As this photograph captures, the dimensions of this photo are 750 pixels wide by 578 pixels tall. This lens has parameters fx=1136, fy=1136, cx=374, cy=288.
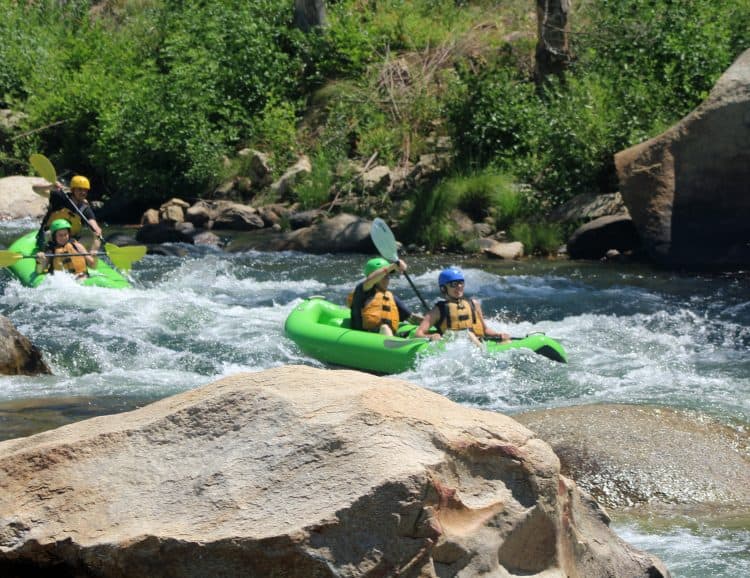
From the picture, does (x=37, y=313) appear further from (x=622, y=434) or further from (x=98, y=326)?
(x=622, y=434)

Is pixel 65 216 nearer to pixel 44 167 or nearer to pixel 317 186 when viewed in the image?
pixel 44 167

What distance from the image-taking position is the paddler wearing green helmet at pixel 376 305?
314 inches

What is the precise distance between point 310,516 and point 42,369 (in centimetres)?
534

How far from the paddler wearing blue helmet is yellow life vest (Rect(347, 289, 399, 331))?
14.1 inches

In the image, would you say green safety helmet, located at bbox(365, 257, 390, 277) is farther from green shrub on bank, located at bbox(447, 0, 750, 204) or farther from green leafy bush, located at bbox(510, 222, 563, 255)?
green shrub on bank, located at bbox(447, 0, 750, 204)

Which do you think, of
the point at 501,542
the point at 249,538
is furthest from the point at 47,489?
the point at 501,542

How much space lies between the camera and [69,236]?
11.0 m

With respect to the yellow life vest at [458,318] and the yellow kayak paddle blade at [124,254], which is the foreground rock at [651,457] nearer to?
the yellow life vest at [458,318]

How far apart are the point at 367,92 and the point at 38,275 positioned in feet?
21.8

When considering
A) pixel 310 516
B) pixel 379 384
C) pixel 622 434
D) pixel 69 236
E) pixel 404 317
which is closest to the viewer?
pixel 310 516

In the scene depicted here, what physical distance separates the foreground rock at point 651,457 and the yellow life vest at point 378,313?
8.25ft

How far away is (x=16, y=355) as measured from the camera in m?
7.41

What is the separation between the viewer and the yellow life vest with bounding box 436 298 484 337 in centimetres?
775

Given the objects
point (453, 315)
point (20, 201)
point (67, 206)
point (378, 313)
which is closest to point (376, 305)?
point (378, 313)
